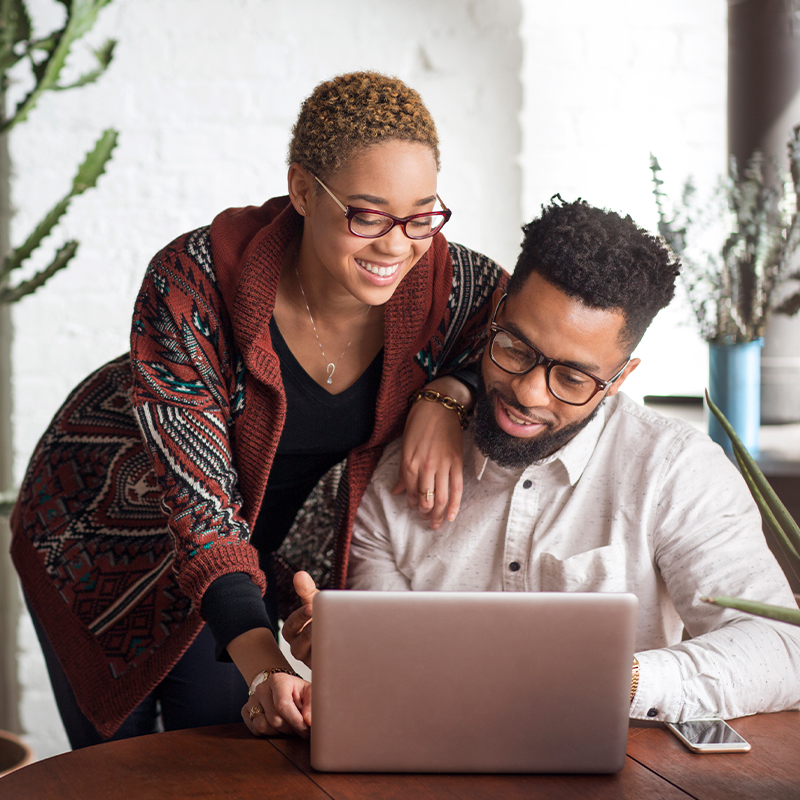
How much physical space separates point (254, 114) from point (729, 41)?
1221mm

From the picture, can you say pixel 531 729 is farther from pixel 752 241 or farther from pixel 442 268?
pixel 752 241

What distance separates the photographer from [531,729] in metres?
0.89

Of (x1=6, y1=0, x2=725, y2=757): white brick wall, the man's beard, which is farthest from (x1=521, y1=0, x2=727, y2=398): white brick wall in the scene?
the man's beard

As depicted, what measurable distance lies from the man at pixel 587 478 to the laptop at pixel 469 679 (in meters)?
0.39

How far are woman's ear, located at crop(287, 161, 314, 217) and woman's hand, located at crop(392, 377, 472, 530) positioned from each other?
0.37 metres

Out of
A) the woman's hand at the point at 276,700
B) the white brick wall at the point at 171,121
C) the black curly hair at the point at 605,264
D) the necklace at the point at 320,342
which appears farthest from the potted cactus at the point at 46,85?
the woman's hand at the point at 276,700

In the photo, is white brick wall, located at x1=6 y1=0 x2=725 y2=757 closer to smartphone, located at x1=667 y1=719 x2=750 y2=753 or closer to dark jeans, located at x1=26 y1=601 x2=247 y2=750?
dark jeans, located at x1=26 y1=601 x2=247 y2=750

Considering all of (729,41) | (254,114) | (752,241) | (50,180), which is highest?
(729,41)

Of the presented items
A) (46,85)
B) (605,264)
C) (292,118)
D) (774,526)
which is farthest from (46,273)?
(774,526)

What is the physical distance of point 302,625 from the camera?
1.08 m

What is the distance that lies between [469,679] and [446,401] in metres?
0.64

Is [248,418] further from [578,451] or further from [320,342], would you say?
[578,451]

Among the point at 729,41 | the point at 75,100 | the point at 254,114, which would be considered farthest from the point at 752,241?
the point at 75,100

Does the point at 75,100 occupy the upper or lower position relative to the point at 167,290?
upper
